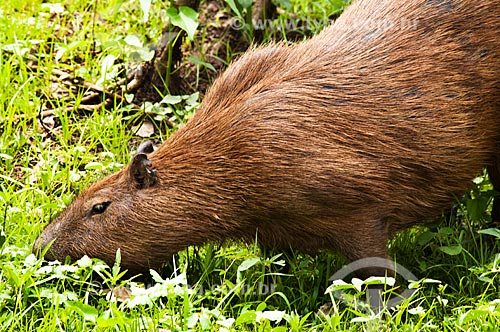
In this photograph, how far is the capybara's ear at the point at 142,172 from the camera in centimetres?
500

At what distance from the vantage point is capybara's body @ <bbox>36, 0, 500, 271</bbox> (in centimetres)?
493

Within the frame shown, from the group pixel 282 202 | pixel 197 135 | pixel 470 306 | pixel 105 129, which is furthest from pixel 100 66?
pixel 470 306

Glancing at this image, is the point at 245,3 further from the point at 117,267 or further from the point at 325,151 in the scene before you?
the point at 117,267

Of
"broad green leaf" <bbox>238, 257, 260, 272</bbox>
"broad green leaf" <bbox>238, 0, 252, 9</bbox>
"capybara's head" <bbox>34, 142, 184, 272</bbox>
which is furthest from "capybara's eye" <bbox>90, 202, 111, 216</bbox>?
"broad green leaf" <bbox>238, 0, 252, 9</bbox>

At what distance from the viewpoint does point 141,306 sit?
4750mm

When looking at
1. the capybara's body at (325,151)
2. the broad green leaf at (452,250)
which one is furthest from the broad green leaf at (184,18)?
the broad green leaf at (452,250)

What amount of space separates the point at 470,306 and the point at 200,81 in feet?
9.48

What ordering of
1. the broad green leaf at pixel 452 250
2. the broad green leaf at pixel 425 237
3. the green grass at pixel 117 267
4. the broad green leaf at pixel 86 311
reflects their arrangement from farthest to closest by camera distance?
1. the broad green leaf at pixel 425 237
2. the broad green leaf at pixel 452 250
3. the green grass at pixel 117 267
4. the broad green leaf at pixel 86 311

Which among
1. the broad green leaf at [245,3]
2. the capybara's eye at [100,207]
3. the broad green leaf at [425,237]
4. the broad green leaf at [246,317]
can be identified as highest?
the broad green leaf at [245,3]

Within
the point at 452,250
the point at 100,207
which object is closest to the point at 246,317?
the point at 100,207

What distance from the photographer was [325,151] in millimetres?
4887

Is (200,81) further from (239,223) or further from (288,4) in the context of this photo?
(239,223)

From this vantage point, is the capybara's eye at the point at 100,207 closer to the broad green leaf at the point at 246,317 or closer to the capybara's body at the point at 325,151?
the capybara's body at the point at 325,151

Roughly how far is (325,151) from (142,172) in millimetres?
915
